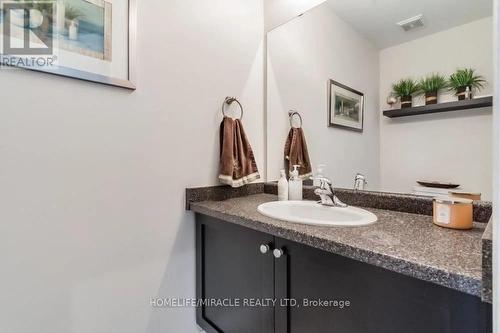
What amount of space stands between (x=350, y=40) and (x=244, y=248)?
1.16 meters

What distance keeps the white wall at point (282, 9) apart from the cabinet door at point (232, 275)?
1.27m

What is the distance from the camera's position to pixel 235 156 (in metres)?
1.37

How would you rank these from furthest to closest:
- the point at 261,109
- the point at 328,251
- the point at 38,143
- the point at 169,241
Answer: the point at 261,109 < the point at 169,241 < the point at 38,143 < the point at 328,251

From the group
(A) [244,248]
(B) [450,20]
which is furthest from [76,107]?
(B) [450,20]

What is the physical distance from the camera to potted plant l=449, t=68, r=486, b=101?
0.89 metres

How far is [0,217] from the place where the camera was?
791mm

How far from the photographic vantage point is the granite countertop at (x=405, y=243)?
0.52 m

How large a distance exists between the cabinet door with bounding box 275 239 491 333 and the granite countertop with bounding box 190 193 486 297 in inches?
2.7

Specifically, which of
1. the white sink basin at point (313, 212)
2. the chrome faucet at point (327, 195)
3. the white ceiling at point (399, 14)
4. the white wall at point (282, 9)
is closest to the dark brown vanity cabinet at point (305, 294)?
the white sink basin at point (313, 212)

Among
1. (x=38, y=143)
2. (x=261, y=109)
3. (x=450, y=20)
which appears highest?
(x=450, y=20)

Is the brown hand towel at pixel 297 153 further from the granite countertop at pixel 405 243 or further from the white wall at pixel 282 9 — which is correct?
the white wall at pixel 282 9

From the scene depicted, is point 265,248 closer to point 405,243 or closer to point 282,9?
point 405,243

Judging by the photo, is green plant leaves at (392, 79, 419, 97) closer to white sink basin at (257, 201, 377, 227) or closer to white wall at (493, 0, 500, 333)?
white sink basin at (257, 201, 377, 227)

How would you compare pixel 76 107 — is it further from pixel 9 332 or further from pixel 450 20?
pixel 450 20
